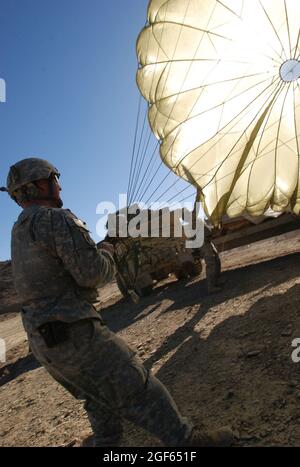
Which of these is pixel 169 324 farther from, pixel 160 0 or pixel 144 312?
pixel 160 0

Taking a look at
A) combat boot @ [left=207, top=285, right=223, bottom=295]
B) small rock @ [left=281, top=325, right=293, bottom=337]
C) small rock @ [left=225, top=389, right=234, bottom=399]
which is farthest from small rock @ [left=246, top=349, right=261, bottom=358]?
combat boot @ [left=207, top=285, right=223, bottom=295]

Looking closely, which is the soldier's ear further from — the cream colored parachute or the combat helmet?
the cream colored parachute

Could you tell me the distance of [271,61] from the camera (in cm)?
608

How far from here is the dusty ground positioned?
11.3 feet

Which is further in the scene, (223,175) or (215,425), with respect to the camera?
(223,175)

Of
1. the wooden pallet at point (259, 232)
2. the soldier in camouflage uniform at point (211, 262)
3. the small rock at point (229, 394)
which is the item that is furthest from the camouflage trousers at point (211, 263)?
the small rock at point (229, 394)

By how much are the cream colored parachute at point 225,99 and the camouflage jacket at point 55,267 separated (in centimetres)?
437

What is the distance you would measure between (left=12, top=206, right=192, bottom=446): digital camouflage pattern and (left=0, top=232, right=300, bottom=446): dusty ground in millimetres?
871

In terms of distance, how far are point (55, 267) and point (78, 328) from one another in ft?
1.78

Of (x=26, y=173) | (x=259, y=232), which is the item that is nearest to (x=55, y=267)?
(x=26, y=173)

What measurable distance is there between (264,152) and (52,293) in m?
5.09

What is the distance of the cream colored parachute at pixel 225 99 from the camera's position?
595 cm

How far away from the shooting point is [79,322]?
2.86 metres
